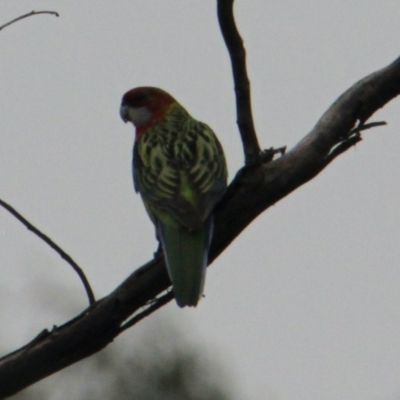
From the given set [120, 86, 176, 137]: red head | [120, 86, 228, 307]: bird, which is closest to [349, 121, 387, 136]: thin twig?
[120, 86, 228, 307]: bird

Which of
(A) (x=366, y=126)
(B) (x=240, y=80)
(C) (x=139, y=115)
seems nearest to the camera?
(B) (x=240, y=80)

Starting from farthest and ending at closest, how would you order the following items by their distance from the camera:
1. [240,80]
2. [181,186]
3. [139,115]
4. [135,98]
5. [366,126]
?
1. [135,98]
2. [139,115]
3. [181,186]
4. [366,126]
5. [240,80]

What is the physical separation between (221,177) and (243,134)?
1.02 metres

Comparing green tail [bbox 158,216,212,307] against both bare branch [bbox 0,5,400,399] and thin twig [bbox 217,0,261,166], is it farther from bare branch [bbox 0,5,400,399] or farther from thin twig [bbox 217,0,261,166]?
thin twig [bbox 217,0,261,166]

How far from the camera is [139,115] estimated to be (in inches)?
289

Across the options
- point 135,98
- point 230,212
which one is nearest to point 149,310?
point 230,212

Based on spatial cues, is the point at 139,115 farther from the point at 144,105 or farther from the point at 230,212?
the point at 230,212

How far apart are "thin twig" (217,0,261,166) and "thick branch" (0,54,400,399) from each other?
0.11 metres

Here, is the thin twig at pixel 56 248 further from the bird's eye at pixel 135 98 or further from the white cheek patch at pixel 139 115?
the bird's eye at pixel 135 98

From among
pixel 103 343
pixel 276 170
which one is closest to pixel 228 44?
pixel 276 170

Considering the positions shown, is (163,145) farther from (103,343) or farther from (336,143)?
(103,343)

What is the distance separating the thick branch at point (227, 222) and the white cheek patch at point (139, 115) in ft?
8.33

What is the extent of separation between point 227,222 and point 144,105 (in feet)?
9.53

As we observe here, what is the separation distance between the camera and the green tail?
457cm
